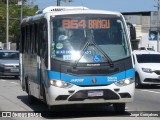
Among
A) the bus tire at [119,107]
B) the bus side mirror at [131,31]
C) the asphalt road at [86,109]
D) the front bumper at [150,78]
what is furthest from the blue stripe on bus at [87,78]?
the front bumper at [150,78]

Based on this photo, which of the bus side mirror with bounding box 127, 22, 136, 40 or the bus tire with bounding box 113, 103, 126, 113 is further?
the bus side mirror with bounding box 127, 22, 136, 40

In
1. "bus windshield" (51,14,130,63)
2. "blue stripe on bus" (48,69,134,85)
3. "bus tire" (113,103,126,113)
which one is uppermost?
"bus windshield" (51,14,130,63)

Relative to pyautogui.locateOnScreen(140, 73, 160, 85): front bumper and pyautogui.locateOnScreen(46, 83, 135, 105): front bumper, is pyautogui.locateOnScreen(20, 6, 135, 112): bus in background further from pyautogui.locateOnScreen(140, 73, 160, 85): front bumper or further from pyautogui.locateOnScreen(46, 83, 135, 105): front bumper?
pyautogui.locateOnScreen(140, 73, 160, 85): front bumper

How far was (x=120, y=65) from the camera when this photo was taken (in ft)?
42.2

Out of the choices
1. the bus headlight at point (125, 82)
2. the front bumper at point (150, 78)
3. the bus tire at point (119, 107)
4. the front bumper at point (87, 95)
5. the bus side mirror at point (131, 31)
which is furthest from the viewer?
the front bumper at point (150, 78)

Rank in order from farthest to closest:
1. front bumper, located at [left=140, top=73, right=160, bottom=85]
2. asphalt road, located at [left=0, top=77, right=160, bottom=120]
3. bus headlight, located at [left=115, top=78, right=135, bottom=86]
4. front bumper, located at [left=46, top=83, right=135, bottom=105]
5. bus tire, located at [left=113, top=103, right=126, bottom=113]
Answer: front bumper, located at [left=140, top=73, right=160, bottom=85] < bus tire, located at [left=113, top=103, right=126, bottom=113] < asphalt road, located at [left=0, top=77, right=160, bottom=120] < bus headlight, located at [left=115, top=78, right=135, bottom=86] < front bumper, located at [left=46, top=83, right=135, bottom=105]

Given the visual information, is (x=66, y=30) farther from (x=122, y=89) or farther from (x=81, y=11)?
(x=122, y=89)

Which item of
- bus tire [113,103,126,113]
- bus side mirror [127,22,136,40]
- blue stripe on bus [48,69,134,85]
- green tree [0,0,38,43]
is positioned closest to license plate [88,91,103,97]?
blue stripe on bus [48,69,134,85]

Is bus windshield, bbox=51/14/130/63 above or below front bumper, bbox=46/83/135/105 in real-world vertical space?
above

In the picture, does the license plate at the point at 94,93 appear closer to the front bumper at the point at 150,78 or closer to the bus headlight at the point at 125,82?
the bus headlight at the point at 125,82

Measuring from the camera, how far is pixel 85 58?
12773mm

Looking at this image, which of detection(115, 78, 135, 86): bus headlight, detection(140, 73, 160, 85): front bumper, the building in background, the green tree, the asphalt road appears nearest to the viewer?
detection(115, 78, 135, 86): bus headlight

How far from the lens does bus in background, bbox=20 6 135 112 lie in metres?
12.6

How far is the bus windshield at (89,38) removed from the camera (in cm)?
1280
